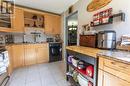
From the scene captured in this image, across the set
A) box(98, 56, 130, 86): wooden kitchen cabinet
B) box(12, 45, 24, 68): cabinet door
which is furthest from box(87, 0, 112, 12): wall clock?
box(12, 45, 24, 68): cabinet door

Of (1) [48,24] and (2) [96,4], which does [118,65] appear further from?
(1) [48,24]

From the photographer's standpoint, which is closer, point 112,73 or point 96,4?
point 112,73

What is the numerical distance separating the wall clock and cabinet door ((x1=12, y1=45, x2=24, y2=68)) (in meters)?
2.65

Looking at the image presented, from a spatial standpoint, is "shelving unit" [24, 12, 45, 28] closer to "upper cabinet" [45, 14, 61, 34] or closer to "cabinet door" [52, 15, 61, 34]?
"upper cabinet" [45, 14, 61, 34]

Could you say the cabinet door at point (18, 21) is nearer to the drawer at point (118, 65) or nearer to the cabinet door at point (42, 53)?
the cabinet door at point (42, 53)

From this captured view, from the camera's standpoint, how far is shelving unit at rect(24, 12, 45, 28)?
4.34 metres

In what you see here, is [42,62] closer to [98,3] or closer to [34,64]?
[34,64]

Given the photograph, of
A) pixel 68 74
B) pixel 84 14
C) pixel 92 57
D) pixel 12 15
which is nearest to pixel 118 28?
pixel 92 57

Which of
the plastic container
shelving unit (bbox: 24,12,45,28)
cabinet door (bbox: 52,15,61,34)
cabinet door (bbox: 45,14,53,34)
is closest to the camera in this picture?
the plastic container

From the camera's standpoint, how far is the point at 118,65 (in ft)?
3.58

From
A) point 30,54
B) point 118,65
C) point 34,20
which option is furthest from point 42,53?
point 118,65

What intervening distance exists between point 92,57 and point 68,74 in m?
1.18

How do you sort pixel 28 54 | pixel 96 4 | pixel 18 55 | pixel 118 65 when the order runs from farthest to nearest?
pixel 28 54 < pixel 18 55 < pixel 96 4 < pixel 118 65

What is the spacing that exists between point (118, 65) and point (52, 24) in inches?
154
